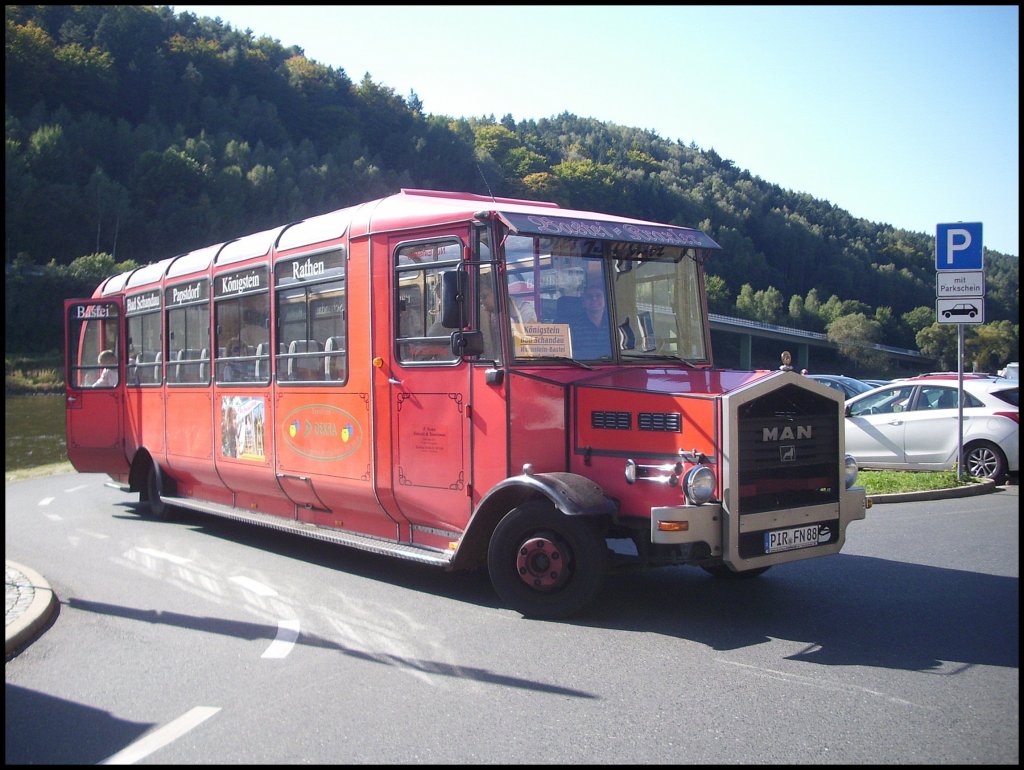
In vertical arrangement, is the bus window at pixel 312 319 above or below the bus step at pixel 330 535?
above

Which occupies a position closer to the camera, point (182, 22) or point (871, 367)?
point (871, 367)

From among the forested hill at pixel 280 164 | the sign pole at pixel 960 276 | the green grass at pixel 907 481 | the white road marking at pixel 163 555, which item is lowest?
the white road marking at pixel 163 555

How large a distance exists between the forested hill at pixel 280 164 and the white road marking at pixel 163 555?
608 inches

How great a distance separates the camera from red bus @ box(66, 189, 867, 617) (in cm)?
645

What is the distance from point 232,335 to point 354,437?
289 cm

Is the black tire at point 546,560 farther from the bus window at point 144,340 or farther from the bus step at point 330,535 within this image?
the bus window at point 144,340

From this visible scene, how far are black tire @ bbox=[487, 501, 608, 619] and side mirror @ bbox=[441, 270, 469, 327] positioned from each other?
144cm

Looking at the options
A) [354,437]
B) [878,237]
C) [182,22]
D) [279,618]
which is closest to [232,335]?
[354,437]

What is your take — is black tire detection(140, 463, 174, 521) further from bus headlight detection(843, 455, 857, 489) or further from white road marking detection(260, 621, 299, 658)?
bus headlight detection(843, 455, 857, 489)

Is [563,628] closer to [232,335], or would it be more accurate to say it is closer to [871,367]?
[232,335]

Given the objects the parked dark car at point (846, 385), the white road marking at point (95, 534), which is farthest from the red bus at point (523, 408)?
the parked dark car at point (846, 385)

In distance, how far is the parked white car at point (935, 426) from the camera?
1379 centimetres

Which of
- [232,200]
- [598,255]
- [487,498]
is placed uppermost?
[232,200]

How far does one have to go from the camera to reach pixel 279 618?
273 inches
